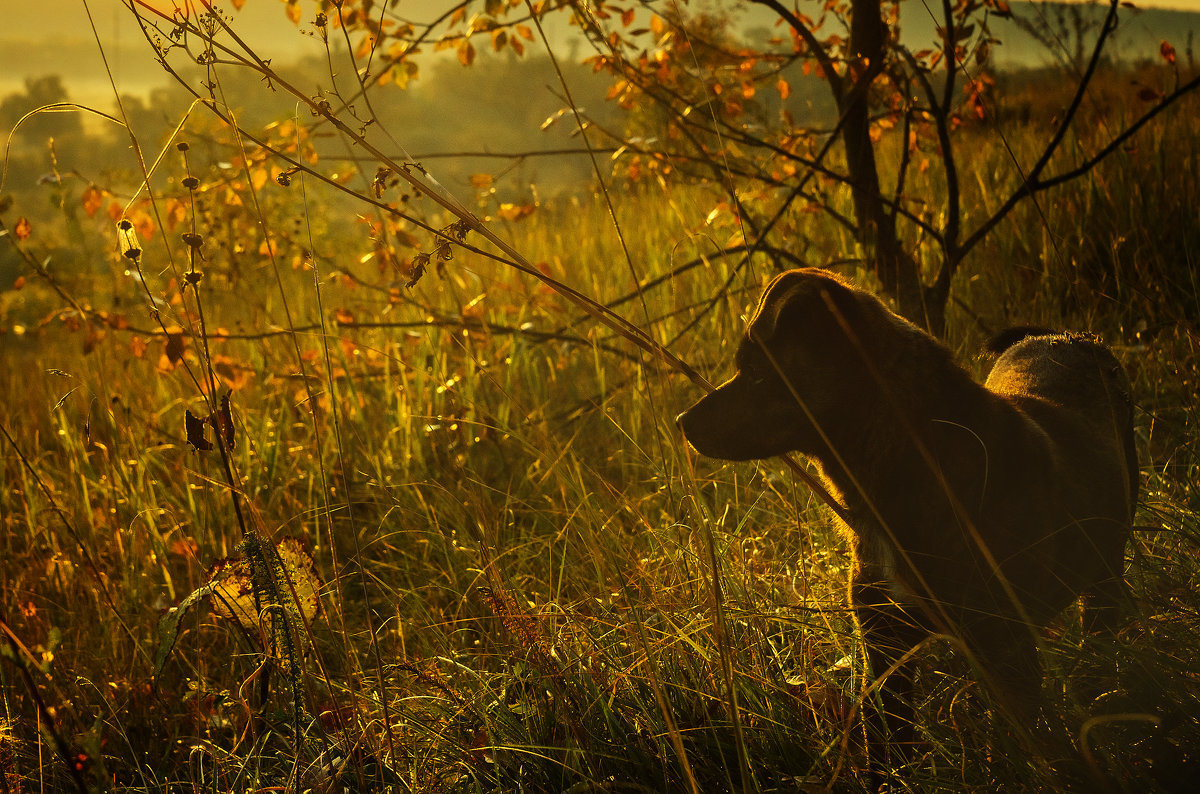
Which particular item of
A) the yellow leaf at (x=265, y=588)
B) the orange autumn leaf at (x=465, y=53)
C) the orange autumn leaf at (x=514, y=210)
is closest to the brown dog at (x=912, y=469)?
the yellow leaf at (x=265, y=588)

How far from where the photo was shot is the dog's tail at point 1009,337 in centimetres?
297

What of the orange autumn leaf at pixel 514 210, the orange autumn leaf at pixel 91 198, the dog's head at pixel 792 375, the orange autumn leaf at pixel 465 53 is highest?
the orange autumn leaf at pixel 465 53

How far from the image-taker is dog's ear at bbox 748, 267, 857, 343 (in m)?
1.98

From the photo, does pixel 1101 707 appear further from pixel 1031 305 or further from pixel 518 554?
pixel 1031 305

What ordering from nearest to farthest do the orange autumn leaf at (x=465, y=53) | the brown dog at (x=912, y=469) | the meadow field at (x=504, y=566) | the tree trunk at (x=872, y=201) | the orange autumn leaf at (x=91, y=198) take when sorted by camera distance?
the meadow field at (x=504, y=566)
the brown dog at (x=912, y=469)
the orange autumn leaf at (x=91, y=198)
the orange autumn leaf at (x=465, y=53)
the tree trunk at (x=872, y=201)

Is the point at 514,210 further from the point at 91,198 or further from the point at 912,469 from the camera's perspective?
the point at 912,469

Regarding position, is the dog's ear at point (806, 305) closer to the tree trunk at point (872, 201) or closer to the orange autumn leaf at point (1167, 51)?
the tree trunk at point (872, 201)

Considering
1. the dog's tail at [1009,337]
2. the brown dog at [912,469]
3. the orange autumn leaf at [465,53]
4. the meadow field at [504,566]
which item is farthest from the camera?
the orange autumn leaf at [465,53]

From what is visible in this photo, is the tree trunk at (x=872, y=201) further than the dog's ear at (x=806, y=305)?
Yes

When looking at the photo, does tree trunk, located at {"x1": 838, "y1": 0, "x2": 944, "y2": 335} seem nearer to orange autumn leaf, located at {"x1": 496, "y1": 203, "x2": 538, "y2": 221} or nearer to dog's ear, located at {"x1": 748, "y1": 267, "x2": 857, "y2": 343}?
orange autumn leaf, located at {"x1": 496, "y1": 203, "x2": 538, "y2": 221}

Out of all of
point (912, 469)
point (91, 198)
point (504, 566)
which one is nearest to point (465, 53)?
point (91, 198)

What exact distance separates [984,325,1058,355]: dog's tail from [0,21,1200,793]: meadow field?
0.57ft

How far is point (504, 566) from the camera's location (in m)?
2.98

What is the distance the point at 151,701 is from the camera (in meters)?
2.67
